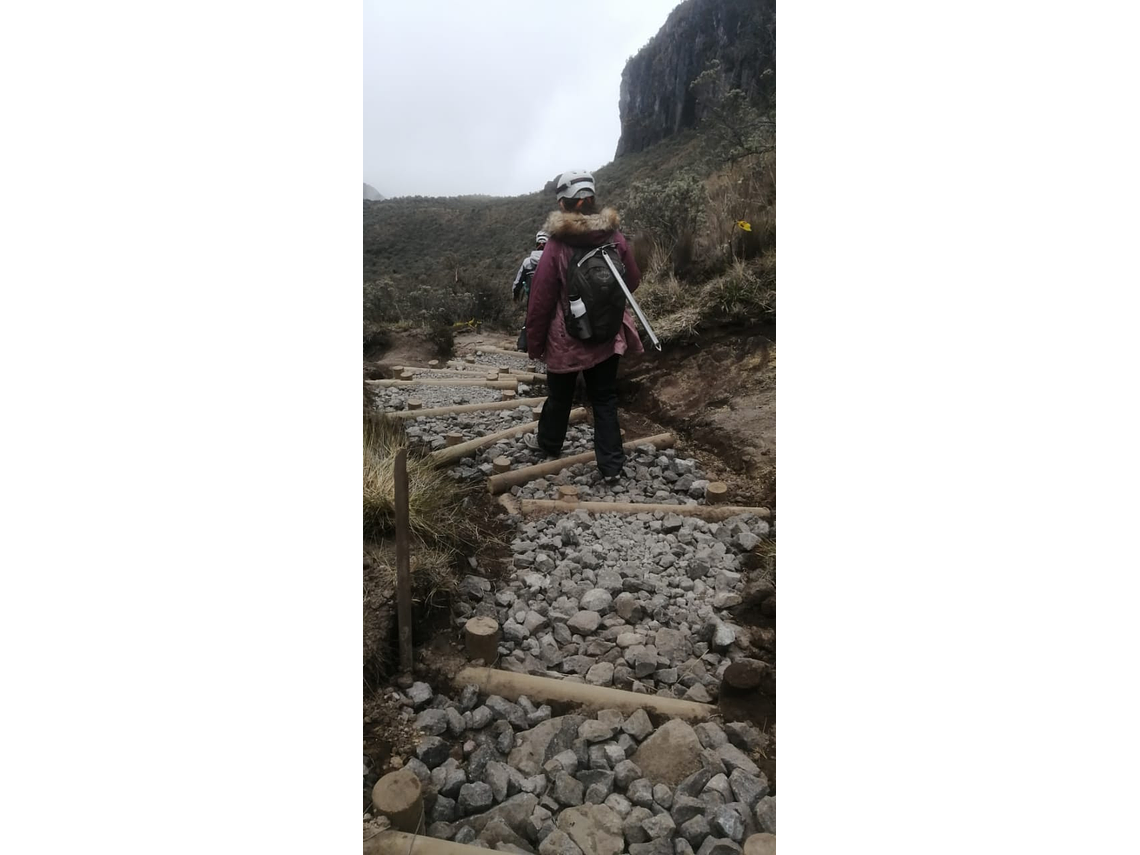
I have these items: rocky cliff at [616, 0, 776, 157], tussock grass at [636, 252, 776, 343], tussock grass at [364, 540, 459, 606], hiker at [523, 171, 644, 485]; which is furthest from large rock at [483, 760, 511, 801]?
rocky cliff at [616, 0, 776, 157]

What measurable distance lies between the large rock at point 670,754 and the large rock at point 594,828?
22cm

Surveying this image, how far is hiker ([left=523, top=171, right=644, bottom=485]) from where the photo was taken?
12.3ft

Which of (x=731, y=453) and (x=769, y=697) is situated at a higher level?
(x=731, y=453)

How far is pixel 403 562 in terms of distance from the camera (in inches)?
77.7

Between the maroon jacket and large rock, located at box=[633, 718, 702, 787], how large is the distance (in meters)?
2.56

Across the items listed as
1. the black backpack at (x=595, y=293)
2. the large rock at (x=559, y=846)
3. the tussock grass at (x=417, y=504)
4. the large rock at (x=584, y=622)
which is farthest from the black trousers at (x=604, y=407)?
the large rock at (x=559, y=846)

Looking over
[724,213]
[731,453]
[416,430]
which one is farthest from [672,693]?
[724,213]

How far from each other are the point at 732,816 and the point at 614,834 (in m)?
0.29

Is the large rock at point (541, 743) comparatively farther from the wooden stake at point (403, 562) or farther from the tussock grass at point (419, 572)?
the tussock grass at point (419, 572)

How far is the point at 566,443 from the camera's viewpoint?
482cm

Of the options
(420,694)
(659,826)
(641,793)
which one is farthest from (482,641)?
(659,826)

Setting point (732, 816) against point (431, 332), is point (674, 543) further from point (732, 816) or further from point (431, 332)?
point (431, 332)

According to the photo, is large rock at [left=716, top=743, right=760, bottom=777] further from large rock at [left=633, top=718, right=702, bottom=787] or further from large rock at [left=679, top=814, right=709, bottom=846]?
large rock at [left=679, top=814, right=709, bottom=846]
